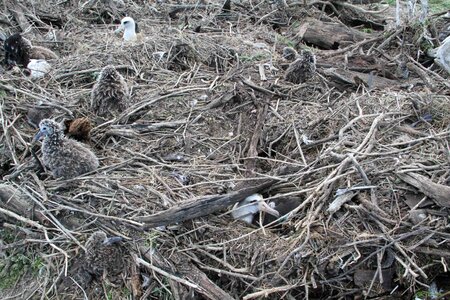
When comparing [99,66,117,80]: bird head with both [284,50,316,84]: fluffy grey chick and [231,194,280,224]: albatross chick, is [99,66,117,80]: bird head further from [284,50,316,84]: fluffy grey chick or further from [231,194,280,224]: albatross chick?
[231,194,280,224]: albatross chick

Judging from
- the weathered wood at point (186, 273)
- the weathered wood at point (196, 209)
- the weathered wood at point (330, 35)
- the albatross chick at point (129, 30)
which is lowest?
the weathered wood at point (330, 35)

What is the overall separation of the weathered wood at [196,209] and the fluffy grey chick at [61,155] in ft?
2.58

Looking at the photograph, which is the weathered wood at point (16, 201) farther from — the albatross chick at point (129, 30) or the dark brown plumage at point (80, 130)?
the albatross chick at point (129, 30)

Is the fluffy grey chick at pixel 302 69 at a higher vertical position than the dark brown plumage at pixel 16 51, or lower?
higher

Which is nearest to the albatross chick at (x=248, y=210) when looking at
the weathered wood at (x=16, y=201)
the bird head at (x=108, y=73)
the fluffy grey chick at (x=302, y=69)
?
the weathered wood at (x=16, y=201)

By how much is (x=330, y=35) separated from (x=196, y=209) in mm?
3881

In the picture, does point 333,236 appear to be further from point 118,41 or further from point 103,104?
point 118,41

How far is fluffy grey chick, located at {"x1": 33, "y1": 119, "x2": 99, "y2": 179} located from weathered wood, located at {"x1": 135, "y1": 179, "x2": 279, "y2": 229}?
2.58 ft

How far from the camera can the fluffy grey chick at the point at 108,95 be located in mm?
5574

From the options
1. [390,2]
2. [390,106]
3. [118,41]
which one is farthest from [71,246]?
[390,2]

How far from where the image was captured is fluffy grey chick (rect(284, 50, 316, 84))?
20.1 ft

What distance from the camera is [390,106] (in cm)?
548

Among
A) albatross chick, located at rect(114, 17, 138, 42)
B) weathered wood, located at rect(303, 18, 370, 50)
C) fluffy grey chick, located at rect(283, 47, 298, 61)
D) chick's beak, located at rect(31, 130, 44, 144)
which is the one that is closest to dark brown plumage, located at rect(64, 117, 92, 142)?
chick's beak, located at rect(31, 130, 44, 144)

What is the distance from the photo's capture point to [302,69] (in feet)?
20.1
